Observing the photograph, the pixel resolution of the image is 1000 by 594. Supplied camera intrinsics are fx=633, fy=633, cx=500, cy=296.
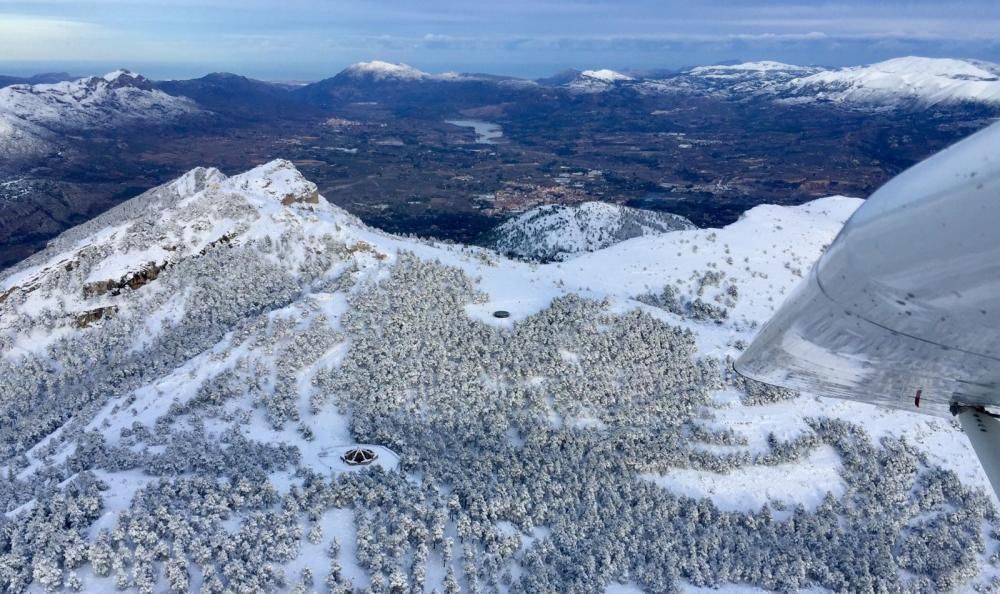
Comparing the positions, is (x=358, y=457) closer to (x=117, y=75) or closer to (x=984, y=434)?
(x=984, y=434)

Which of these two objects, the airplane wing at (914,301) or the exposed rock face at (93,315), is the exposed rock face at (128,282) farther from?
the airplane wing at (914,301)

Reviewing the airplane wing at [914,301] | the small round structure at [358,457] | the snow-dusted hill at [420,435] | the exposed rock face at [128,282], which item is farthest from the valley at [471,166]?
the airplane wing at [914,301]

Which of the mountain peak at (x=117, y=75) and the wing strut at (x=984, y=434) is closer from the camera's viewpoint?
the wing strut at (x=984, y=434)

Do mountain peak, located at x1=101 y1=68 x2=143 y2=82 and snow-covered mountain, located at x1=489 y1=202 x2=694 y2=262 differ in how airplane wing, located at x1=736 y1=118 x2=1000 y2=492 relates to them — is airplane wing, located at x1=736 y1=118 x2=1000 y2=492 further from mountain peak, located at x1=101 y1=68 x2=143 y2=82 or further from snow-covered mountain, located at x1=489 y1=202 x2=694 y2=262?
mountain peak, located at x1=101 y1=68 x2=143 y2=82

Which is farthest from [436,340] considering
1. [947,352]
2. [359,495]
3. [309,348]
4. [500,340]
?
[947,352]

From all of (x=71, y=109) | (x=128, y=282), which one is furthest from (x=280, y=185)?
(x=71, y=109)

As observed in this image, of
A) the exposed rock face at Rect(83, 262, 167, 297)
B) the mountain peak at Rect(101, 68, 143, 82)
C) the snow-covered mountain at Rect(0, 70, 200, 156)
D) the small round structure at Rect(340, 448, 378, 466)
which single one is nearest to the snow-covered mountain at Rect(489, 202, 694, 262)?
the exposed rock face at Rect(83, 262, 167, 297)
